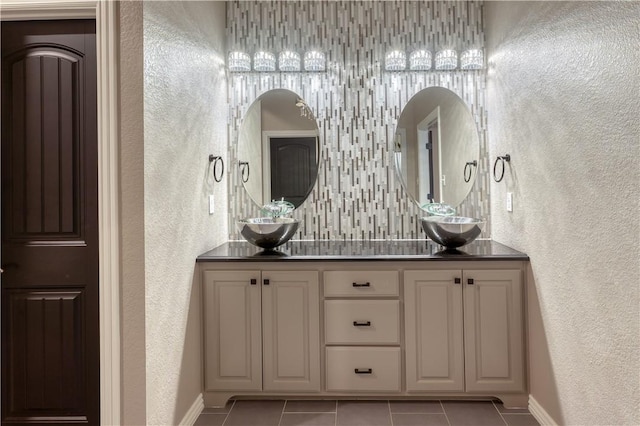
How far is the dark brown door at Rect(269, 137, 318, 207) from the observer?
302 centimetres

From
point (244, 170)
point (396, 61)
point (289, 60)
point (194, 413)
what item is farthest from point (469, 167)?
point (194, 413)

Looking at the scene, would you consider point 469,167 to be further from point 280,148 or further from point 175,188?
point 175,188

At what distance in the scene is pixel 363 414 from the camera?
2234 millimetres

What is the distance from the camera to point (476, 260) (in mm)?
2252

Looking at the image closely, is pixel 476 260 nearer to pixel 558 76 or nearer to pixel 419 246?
pixel 419 246

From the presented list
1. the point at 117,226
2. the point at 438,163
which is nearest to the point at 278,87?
the point at 438,163

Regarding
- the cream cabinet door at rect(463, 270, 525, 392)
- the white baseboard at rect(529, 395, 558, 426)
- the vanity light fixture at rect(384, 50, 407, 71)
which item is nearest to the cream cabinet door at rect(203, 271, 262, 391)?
the cream cabinet door at rect(463, 270, 525, 392)

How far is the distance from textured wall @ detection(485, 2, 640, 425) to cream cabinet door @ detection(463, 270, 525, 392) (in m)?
0.08

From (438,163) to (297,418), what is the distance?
1963 millimetres

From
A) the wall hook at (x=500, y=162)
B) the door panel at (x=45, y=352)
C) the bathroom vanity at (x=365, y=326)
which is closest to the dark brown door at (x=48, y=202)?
the door panel at (x=45, y=352)

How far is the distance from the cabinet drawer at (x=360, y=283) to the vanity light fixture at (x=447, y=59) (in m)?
1.65

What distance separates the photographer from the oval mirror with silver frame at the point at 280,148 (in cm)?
302

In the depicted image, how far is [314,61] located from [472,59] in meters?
1.16

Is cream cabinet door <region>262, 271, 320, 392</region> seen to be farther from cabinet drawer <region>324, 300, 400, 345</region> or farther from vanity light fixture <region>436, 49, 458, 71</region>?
vanity light fixture <region>436, 49, 458, 71</region>
